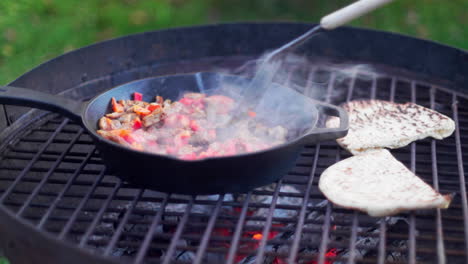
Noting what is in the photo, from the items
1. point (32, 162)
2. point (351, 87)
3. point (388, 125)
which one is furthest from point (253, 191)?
point (351, 87)

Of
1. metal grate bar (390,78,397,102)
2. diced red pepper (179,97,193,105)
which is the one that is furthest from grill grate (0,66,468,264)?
diced red pepper (179,97,193,105)

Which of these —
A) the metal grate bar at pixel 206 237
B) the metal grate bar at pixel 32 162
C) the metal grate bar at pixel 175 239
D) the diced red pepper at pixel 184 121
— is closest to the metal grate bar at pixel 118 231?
the metal grate bar at pixel 175 239

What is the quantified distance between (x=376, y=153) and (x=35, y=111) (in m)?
1.96

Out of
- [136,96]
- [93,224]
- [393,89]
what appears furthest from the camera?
[393,89]

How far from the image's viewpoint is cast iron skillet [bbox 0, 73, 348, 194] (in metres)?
2.05

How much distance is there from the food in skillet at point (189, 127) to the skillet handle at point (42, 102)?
15 cm

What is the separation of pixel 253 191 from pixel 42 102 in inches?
41.5

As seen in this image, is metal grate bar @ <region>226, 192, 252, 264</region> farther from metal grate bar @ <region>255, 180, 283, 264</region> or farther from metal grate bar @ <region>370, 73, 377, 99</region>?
metal grate bar @ <region>370, 73, 377, 99</region>

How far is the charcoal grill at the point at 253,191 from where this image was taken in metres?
2.35

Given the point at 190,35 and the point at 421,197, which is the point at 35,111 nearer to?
the point at 190,35

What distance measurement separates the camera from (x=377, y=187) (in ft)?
7.71

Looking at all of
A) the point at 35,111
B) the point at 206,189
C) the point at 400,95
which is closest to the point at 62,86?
the point at 35,111

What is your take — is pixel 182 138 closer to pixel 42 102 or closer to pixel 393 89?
pixel 42 102

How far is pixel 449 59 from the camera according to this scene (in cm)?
325
